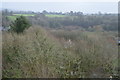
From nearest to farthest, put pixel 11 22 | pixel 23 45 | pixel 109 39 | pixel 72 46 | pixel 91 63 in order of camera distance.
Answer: pixel 91 63 < pixel 23 45 < pixel 72 46 < pixel 109 39 < pixel 11 22

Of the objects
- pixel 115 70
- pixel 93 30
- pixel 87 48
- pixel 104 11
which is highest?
pixel 104 11

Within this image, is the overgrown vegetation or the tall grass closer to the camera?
the tall grass

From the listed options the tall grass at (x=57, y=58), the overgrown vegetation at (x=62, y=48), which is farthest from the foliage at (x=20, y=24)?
the tall grass at (x=57, y=58)

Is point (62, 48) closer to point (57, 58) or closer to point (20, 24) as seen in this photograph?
point (57, 58)

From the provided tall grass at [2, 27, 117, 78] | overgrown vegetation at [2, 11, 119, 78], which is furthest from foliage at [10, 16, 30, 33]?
tall grass at [2, 27, 117, 78]

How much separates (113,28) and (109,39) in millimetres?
496

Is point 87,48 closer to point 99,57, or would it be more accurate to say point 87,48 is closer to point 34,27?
point 99,57

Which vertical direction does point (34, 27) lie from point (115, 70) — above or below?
above

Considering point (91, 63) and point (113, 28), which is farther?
point (113, 28)

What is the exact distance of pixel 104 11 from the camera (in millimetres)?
7633

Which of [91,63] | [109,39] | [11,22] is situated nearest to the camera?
[91,63]

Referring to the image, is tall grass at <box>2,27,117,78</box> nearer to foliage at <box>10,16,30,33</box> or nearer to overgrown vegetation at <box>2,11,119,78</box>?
overgrown vegetation at <box>2,11,119,78</box>

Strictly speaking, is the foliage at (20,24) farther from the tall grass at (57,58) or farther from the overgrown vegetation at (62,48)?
the tall grass at (57,58)

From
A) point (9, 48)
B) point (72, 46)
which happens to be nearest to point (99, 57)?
point (72, 46)
